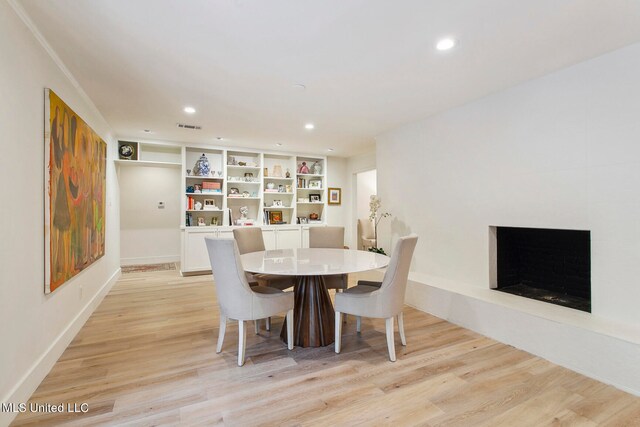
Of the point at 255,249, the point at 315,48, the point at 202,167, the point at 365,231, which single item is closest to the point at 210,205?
the point at 202,167

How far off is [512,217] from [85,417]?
11.9 feet

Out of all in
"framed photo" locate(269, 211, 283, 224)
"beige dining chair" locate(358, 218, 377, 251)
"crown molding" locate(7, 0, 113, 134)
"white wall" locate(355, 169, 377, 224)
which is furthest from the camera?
"white wall" locate(355, 169, 377, 224)

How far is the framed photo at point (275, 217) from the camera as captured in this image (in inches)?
240

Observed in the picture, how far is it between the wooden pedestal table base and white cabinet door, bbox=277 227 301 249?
3.15 metres

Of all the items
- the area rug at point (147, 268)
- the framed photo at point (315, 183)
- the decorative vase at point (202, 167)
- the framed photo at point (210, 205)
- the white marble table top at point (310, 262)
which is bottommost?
the area rug at point (147, 268)

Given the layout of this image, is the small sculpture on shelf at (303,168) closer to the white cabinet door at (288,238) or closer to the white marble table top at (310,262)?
the white cabinet door at (288,238)

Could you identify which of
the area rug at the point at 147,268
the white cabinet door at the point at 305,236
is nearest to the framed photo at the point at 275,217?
the white cabinet door at the point at 305,236

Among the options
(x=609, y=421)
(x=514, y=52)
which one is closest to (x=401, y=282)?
(x=609, y=421)

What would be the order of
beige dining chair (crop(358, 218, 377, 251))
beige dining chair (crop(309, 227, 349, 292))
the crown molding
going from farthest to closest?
beige dining chair (crop(358, 218, 377, 251)) → beige dining chair (crop(309, 227, 349, 292)) → the crown molding

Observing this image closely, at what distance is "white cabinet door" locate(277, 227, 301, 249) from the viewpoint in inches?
232

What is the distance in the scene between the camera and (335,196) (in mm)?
6789

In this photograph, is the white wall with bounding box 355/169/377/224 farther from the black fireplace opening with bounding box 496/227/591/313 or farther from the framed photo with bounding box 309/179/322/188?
the black fireplace opening with bounding box 496/227/591/313

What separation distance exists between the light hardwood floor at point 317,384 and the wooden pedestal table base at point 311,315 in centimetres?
11

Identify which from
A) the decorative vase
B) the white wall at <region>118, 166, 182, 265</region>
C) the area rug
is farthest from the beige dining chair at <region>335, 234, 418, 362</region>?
the white wall at <region>118, 166, 182, 265</region>
